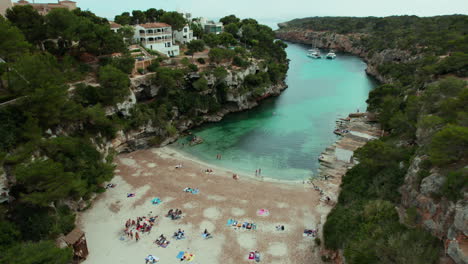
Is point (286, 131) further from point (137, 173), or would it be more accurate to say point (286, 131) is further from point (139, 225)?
point (139, 225)

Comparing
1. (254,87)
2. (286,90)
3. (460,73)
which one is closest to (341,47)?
(286,90)

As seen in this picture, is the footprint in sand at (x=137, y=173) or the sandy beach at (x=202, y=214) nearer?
the sandy beach at (x=202, y=214)

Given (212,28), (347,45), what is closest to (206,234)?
(212,28)

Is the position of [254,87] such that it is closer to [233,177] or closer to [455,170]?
[233,177]

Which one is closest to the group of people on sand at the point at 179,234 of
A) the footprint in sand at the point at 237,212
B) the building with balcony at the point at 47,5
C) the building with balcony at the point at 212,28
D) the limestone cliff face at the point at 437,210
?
the footprint in sand at the point at 237,212

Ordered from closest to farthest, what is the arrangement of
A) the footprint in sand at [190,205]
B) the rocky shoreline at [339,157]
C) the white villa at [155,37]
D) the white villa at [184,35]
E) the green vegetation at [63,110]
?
the green vegetation at [63,110], the footprint in sand at [190,205], the rocky shoreline at [339,157], the white villa at [155,37], the white villa at [184,35]

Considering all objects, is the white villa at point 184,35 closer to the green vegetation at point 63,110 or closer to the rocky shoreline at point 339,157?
the green vegetation at point 63,110
